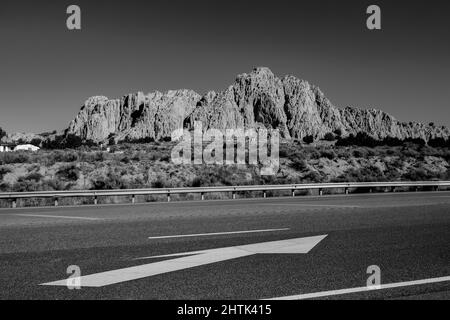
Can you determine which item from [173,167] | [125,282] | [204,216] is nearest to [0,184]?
[173,167]

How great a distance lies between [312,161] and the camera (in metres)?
44.7

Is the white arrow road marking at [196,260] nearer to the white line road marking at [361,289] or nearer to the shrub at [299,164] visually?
the white line road marking at [361,289]

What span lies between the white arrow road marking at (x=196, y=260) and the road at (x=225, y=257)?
0.01 m

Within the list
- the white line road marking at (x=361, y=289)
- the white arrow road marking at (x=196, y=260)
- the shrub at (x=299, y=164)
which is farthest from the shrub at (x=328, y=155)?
the white line road marking at (x=361, y=289)

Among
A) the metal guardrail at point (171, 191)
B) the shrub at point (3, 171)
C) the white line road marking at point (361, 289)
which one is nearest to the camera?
the white line road marking at point (361, 289)

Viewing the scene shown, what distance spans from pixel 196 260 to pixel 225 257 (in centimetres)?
48

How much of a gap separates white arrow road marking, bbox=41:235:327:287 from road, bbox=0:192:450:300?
0.01 meters

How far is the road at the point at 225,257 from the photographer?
5242 mm

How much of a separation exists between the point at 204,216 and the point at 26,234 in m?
5.00

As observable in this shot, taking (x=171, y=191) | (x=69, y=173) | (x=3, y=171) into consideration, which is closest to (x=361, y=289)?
(x=171, y=191)

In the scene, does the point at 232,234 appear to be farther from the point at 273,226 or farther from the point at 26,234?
the point at 26,234

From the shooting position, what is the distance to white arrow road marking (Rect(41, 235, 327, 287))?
5.71m

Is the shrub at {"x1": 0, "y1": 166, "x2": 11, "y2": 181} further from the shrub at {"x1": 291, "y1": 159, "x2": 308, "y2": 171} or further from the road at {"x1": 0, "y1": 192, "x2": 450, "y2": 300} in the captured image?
A: the road at {"x1": 0, "y1": 192, "x2": 450, "y2": 300}

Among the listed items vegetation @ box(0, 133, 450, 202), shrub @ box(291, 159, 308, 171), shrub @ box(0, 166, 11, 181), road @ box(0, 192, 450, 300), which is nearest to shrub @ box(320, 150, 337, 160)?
vegetation @ box(0, 133, 450, 202)
